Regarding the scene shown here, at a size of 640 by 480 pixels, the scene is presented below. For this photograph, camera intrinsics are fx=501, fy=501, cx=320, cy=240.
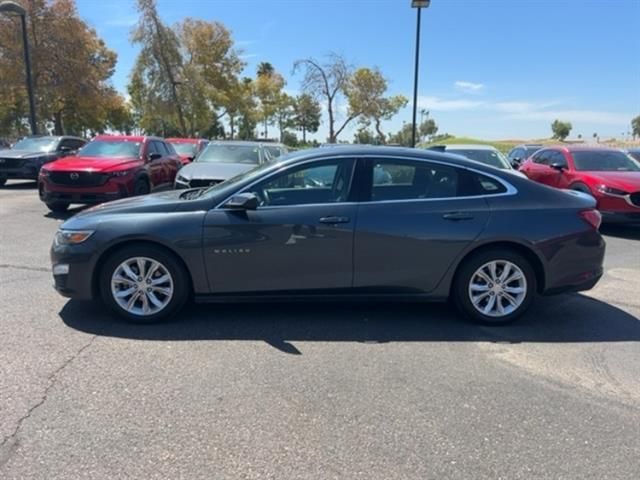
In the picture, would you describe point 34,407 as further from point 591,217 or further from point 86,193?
point 86,193

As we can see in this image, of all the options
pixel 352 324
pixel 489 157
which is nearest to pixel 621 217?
pixel 489 157

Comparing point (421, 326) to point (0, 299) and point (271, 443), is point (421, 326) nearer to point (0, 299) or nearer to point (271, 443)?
point (271, 443)

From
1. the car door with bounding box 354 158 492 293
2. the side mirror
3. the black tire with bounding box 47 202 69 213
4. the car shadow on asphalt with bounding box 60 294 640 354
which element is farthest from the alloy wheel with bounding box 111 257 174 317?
the black tire with bounding box 47 202 69 213

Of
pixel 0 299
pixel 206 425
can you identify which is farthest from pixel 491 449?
pixel 0 299

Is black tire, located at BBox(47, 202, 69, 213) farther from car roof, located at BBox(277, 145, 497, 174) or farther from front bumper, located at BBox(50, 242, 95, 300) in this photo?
car roof, located at BBox(277, 145, 497, 174)

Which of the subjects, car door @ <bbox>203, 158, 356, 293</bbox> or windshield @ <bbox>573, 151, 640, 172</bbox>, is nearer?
car door @ <bbox>203, 158, 356, 293</bbox>

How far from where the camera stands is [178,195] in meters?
5.06

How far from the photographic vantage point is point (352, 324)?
455 cm

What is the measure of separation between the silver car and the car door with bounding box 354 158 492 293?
16.1 feet

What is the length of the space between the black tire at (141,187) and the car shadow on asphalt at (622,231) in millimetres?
9245

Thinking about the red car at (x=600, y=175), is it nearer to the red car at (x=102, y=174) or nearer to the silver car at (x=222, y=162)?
the silver car at (x=222, y=162)

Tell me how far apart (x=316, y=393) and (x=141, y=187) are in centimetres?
842

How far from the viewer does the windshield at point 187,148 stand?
1727 cm

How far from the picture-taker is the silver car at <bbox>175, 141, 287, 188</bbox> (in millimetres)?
9240
